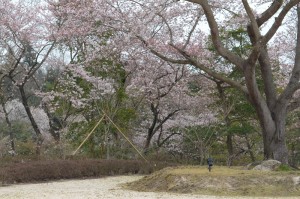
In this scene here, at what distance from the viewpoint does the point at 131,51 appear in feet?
50.1

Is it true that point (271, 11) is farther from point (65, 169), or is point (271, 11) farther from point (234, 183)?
point (65, 169)

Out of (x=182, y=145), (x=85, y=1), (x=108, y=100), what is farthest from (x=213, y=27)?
(x=182, y=145)

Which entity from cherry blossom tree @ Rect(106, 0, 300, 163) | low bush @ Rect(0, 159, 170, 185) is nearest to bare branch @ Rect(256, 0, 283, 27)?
cherry blossom tree @ Rect(106, 0, 300, 163)

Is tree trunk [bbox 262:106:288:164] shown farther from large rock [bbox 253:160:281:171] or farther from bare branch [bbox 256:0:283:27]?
bare branch [bbox 256:0:283:27]

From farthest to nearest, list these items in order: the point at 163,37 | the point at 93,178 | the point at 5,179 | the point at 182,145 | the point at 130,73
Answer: the point at 182,145, the point at 130,73, the point at 163,37, the point at 93,178, the point at 5,179

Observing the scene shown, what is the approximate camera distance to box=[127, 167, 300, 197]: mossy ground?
7.87 metres

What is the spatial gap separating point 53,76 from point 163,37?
604 centimetres

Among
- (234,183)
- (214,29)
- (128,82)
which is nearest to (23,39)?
(128,82)

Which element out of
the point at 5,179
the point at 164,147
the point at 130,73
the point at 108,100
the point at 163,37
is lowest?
the point at 5,179

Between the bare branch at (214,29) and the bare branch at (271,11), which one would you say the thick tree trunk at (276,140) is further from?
the bare branch at (271,11)

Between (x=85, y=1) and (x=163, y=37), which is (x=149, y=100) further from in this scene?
(x=85, y=1)

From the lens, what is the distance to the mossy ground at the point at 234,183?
7.87 m

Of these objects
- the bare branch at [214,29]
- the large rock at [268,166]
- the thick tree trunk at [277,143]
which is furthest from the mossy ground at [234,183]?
the bare branch at [214,29]

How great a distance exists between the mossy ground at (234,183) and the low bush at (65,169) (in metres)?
3.55
